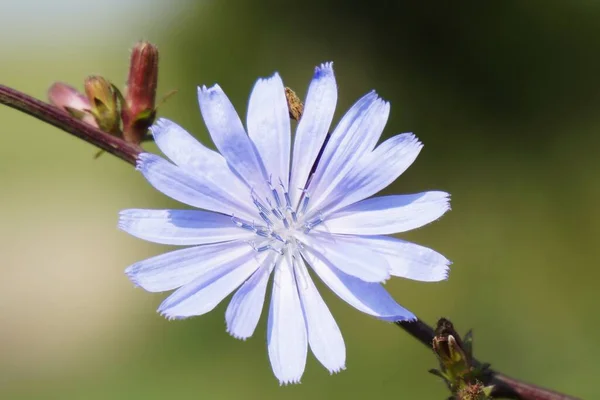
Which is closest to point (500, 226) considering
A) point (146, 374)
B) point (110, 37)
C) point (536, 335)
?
point (536, 335)

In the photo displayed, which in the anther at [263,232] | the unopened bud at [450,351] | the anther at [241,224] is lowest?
the unopened bud at [450,351]

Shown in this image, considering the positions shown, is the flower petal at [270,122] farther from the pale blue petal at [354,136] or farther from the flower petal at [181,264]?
the flower petal at [181,264]

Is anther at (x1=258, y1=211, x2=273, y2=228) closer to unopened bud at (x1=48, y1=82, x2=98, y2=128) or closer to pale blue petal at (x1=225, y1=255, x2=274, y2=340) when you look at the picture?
pale blue petal at (x1=225, y1=255, x2=274, y2=340)

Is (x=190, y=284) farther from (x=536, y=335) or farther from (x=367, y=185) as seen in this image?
(x=536, y=335)

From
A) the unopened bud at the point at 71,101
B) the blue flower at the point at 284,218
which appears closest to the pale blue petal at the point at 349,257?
the blue flower at the point at 284,218

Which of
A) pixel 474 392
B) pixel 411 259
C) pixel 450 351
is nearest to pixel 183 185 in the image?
pixel 411 259

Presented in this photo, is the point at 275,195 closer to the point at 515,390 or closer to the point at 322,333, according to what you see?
the point at 322,333

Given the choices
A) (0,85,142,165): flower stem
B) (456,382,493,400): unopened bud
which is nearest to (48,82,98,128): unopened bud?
(0,85,142,165): flower stem
